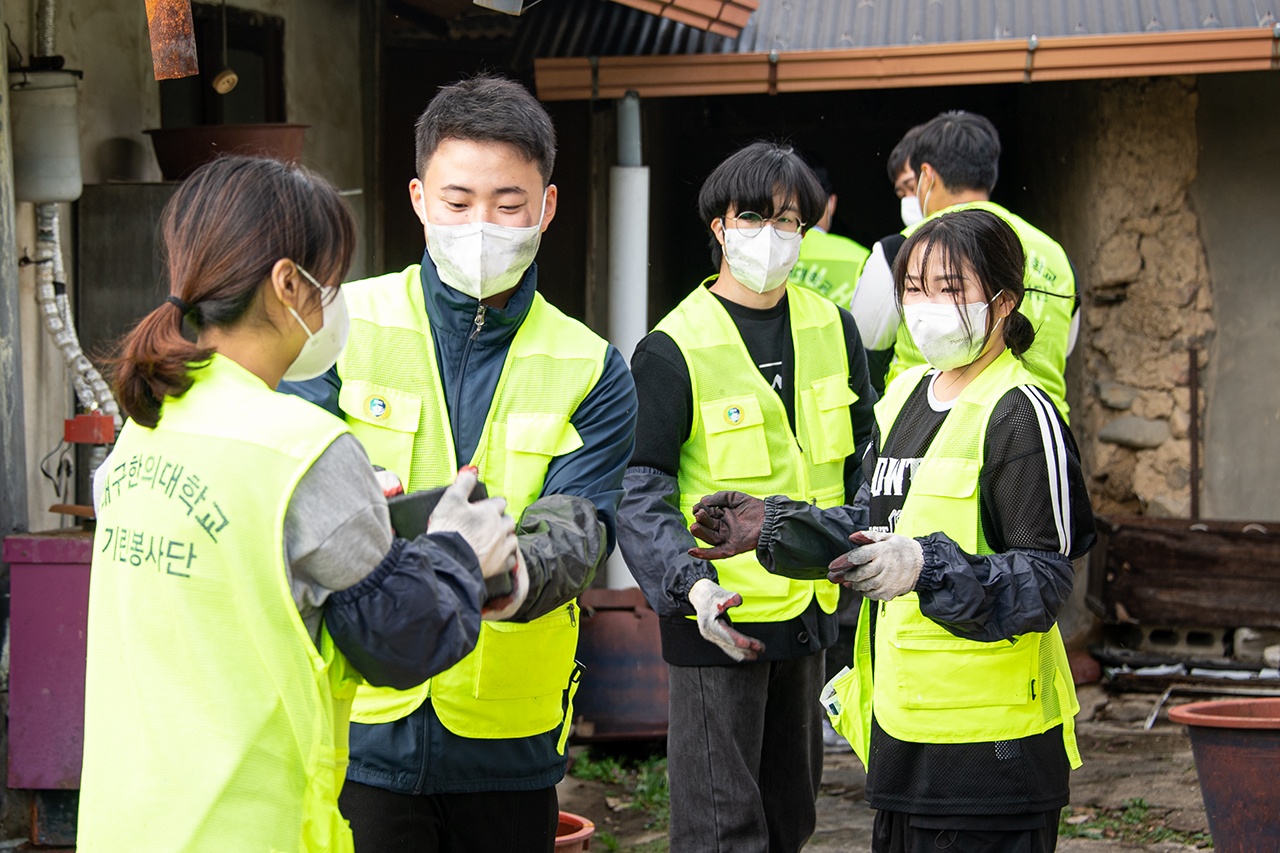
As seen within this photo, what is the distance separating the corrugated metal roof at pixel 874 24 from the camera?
18.2 feet

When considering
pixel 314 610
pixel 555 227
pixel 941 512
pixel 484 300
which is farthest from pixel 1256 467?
pixel 314 610

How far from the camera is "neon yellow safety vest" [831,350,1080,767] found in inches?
98.4

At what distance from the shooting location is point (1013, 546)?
248cm

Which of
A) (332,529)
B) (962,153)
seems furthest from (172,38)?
(962,153)

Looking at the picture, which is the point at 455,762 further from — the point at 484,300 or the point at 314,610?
the point at 484,300

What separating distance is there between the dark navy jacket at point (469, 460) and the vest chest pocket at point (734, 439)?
690mm

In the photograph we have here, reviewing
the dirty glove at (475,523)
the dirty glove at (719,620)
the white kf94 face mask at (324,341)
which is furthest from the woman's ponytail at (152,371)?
the dirty glove at (719,620)

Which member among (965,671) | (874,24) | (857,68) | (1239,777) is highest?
(874,24)

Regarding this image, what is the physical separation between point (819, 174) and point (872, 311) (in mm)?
866

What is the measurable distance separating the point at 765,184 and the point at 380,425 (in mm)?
1517

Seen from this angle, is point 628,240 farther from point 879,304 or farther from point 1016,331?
point 1016,331

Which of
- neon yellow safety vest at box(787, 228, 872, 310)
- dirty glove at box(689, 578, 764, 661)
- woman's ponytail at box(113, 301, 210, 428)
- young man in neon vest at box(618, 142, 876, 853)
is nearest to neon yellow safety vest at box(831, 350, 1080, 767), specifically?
dirty glove at box(689, 578, 764, 661)

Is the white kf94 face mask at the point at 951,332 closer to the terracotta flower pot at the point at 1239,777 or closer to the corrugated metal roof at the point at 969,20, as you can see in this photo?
the terracotta flower pot at the point at 1239,777

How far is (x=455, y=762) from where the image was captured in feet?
7.22
